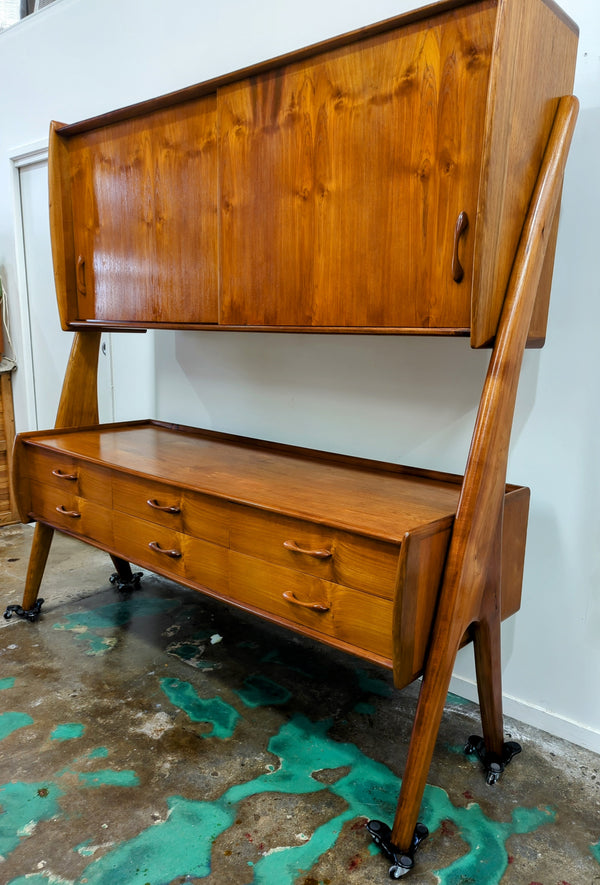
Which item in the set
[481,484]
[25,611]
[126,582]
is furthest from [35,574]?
[481,484]

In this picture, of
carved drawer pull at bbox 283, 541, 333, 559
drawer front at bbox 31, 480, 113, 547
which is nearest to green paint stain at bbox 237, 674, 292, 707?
drawer front at bbox 31, 480, 113, 547

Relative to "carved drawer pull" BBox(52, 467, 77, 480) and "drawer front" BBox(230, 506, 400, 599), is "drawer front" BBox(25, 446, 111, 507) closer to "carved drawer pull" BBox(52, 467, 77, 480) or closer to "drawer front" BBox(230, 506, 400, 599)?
"carved drawer pull" BBox(52, 467, 77, 480)

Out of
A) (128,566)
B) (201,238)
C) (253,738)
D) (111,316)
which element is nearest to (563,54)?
(201,238)

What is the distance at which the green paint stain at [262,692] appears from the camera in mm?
2096

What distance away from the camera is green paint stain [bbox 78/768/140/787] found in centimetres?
171

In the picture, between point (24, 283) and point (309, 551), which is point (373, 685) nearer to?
point (309, 551)

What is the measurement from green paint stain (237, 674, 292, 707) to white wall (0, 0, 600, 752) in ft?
2.05

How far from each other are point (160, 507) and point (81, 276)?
1141 millimetres

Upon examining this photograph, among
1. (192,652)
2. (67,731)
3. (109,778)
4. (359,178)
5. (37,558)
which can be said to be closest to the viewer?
(359,178)

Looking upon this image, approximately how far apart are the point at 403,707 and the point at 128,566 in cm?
152

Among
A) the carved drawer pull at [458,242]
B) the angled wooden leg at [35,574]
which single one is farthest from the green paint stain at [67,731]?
the carved drawer pull at [458,242]

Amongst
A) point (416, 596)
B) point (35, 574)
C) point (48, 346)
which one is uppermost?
point (48, 346)

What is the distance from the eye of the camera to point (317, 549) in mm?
1540

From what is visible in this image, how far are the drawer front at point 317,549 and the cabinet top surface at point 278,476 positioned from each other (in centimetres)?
4
